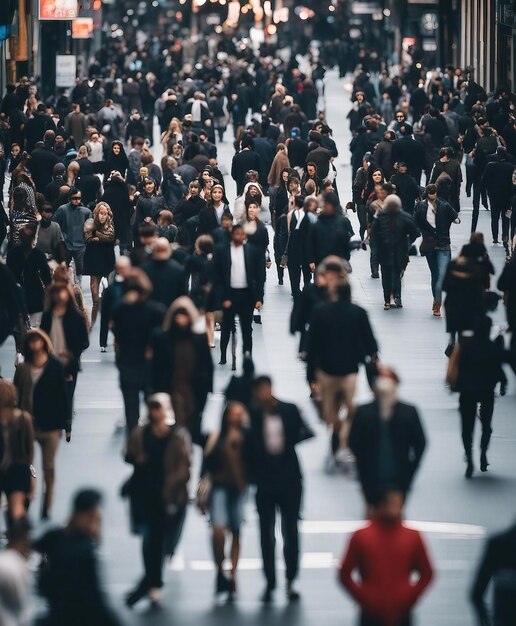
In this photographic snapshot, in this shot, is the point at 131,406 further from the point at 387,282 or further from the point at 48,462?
the point at 387,282

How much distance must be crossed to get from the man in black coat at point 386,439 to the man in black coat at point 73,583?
299cm

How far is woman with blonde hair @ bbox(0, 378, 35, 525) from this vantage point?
527 inches

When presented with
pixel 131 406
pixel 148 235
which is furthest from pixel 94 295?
pixel 131 406

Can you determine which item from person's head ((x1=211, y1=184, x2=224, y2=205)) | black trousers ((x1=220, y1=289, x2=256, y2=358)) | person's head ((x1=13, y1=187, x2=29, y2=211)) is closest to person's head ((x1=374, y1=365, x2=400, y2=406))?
black trousers ((x1=220, y1=289, x2=256, y2=358))

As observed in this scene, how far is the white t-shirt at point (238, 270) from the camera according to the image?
64.2 feet

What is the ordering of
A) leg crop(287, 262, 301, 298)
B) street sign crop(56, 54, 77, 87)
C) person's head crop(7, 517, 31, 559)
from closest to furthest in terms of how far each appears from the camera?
1. person's head crop(7, 517, 31, 559)
2. leg crop(287, 262, 301, 298)
3. street sign crop(56, 54, 77, 87)

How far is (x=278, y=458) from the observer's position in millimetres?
13039

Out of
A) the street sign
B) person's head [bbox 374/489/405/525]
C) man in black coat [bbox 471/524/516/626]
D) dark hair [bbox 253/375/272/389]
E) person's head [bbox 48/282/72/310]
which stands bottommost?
man in black coat [bbox 471/524/516/626]

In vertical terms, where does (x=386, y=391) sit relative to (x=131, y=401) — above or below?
above

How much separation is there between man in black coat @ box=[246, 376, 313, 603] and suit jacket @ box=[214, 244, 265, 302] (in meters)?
6.49

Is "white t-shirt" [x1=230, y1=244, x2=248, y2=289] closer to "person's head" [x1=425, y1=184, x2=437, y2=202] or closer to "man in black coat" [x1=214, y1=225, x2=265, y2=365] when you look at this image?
"man in black coat" [x1=214, y1=225, x2=265, y2=365]

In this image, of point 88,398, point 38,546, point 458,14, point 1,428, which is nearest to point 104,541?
point 1,428

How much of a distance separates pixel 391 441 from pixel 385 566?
3.03 meters

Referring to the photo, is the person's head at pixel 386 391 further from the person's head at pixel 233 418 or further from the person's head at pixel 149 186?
the person's head at pixel 149 186
